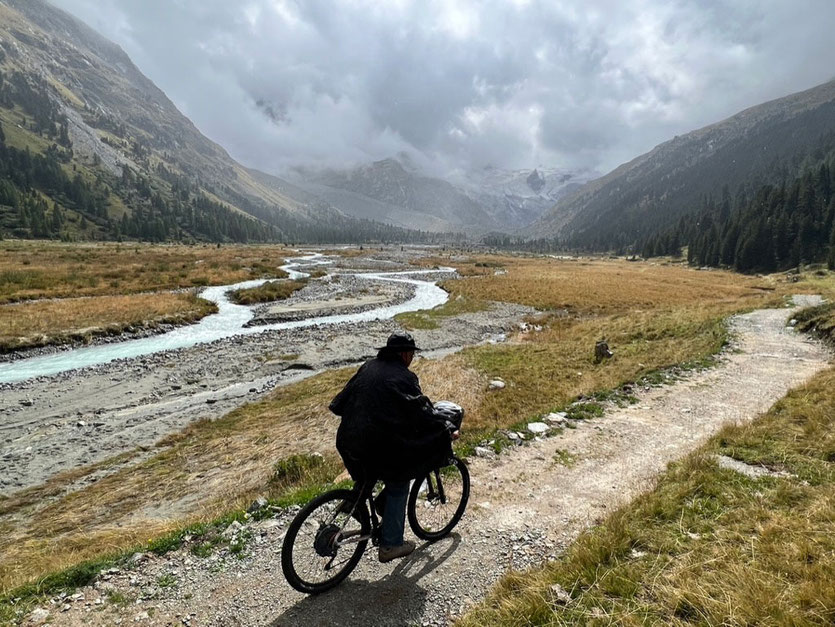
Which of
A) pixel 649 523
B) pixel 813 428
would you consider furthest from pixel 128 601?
pixel 813 428

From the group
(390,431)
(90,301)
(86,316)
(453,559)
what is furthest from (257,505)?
(90,301)

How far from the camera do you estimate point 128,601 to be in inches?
210

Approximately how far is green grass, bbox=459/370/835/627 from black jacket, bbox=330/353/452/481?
6.24ft

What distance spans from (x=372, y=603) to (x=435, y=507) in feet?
6.26

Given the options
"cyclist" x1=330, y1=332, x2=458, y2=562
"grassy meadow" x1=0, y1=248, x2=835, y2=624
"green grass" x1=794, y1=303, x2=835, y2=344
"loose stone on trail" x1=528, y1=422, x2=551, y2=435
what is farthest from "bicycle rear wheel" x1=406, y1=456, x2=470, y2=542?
"green grass" x1=794, y1=303, x2=835, y2=344

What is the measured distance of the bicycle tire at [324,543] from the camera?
16.8ft

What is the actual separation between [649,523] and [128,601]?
7454mm

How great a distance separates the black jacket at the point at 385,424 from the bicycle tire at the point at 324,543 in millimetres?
554

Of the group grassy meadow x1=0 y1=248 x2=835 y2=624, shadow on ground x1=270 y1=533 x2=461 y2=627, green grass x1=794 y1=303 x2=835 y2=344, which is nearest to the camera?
shadow on ground x1=270 y1=533 x2=461 y2=627

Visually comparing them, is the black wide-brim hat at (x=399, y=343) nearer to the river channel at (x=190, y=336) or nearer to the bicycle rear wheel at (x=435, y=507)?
the bicycle rear wheel at (x=435, y=507)

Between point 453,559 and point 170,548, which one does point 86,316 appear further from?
point 453,559

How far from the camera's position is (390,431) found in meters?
5.02

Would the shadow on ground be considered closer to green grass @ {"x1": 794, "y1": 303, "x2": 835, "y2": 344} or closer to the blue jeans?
the blue jeans

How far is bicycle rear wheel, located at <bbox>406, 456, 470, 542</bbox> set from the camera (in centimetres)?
603
